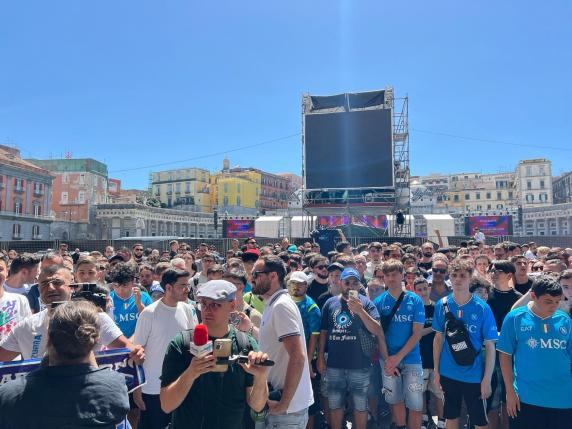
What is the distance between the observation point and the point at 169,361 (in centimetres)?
221

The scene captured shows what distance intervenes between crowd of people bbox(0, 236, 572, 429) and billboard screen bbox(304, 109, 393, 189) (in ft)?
76.5

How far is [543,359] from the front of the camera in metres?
3.40

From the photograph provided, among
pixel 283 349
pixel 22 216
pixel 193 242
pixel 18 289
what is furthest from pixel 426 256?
pixel 22 216

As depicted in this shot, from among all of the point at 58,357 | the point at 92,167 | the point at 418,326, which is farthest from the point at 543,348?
the point at 92,167

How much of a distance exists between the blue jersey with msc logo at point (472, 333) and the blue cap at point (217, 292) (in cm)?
273

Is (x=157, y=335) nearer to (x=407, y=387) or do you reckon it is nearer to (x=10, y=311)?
(x=10, y=311)

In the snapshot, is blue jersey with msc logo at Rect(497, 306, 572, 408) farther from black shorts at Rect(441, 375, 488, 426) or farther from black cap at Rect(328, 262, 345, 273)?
black cap at Rect(328, 262, 345, 273)

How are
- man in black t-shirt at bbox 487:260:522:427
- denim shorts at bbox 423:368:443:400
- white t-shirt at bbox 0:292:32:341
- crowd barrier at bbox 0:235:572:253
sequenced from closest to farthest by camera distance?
white t-shirt at bbox 0:292:32:341 < man in black t-shirt at bbox 487:260:522:427 < denim shorts at bbox 423:368:443:400 < crowd barrier at bbox 0:235:572:253

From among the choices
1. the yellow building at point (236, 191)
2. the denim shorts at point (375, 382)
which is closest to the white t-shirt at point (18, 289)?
the denim shorts at point (375, 382)

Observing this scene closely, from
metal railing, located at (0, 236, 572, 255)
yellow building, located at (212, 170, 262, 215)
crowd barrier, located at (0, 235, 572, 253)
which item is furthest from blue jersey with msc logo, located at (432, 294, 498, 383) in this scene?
yellow building, located at (212, 170, 262, 215)

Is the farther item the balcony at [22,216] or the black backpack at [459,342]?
the balcony at [22,216]

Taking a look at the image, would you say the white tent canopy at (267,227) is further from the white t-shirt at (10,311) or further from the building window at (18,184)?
the white t-shirt at (10,311)

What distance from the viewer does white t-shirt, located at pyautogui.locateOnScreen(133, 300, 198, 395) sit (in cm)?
358

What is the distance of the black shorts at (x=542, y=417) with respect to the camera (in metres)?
3.30
